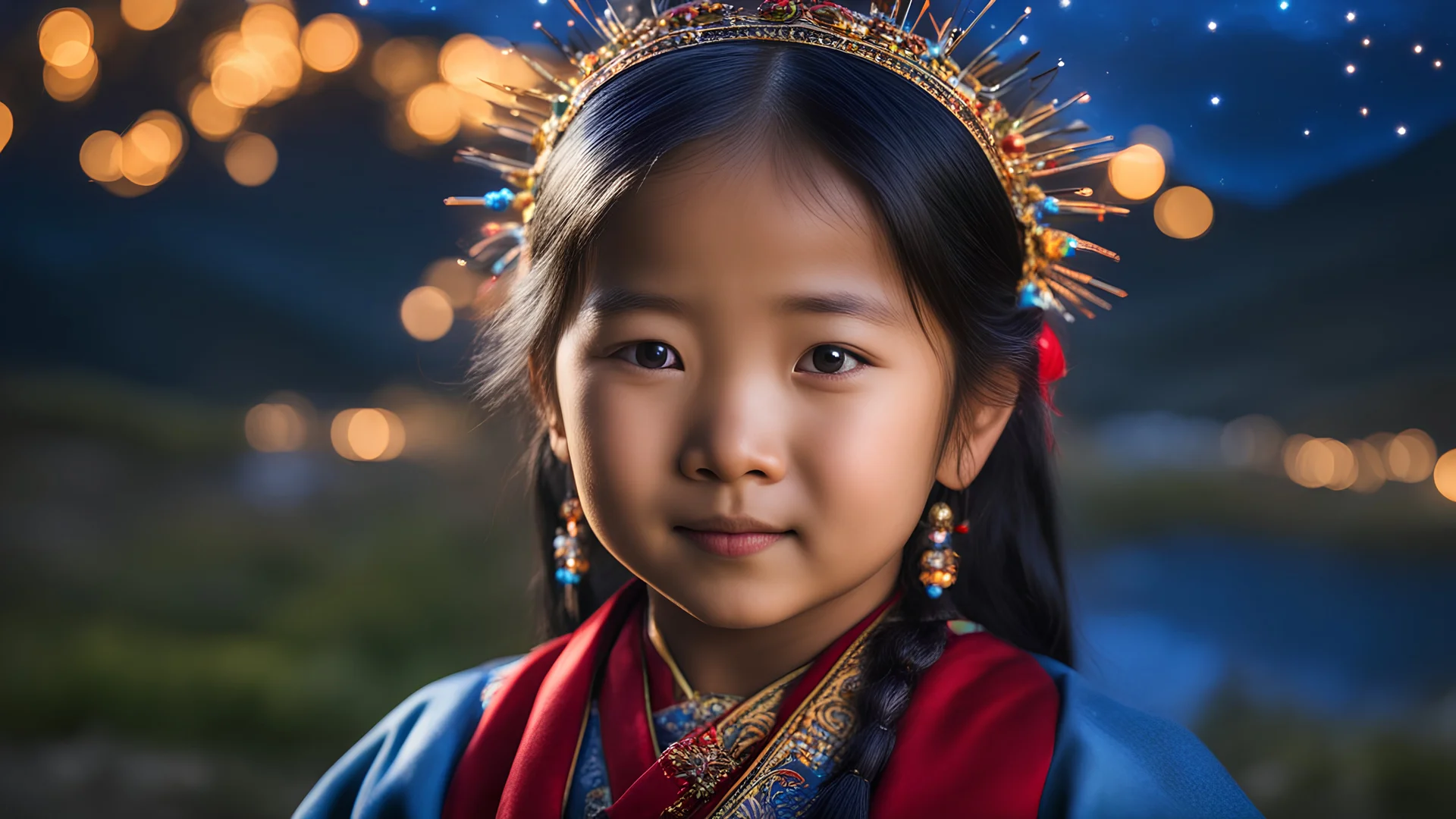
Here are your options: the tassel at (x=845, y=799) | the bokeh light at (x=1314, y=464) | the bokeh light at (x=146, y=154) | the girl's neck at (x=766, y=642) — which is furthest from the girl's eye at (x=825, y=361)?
the bokeh light at (x=146, y=154)

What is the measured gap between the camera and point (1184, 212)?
149 cm

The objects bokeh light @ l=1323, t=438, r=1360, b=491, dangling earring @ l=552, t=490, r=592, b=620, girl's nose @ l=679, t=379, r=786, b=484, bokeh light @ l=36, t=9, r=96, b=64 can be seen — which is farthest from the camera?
bokeh light @ l=36, t=9, r=96, b=64

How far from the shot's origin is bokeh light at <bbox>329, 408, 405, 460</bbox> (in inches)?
82.1

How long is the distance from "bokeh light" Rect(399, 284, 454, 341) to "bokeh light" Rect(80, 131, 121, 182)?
0.56 m

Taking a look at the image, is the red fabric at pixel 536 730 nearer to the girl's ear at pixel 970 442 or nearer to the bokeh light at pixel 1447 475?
the girl's ear at pixel 970 442

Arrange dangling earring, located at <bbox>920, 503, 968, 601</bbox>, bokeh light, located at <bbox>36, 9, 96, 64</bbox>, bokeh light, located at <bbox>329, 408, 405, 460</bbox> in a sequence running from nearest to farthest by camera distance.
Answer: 1. dangling earring, located at <bbox>920, 503, 968, 601</bbox>
2. bokeh light, located at <bbox>36, 9, 96, 64</bbox>
3. bokeh light, located at <bbox>329, 408, 405, 460</bbox>

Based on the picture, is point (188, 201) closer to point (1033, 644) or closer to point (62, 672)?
point (62, 672)

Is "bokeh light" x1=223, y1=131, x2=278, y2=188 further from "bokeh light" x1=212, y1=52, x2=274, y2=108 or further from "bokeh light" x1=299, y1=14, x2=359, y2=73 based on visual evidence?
"bokeh light" x1=299, y1=14, x2=359, y2=73

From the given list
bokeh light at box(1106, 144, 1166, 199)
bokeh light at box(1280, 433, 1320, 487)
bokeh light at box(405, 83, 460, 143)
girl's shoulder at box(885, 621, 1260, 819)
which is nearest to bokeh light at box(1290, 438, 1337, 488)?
bokeh light at box(1280, 433, 1320, 487)

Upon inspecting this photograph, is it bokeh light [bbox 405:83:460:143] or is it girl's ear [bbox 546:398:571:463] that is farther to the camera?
bokeh light [bbox 405:83:460:143]

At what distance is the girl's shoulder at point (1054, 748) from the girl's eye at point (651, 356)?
0.39 meters

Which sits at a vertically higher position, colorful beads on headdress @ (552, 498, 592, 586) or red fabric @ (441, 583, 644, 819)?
colorful beads on headdress @ (552, 498, 592, 586)

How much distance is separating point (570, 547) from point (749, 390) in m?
0.42

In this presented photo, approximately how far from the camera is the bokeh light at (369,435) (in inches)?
82.1
